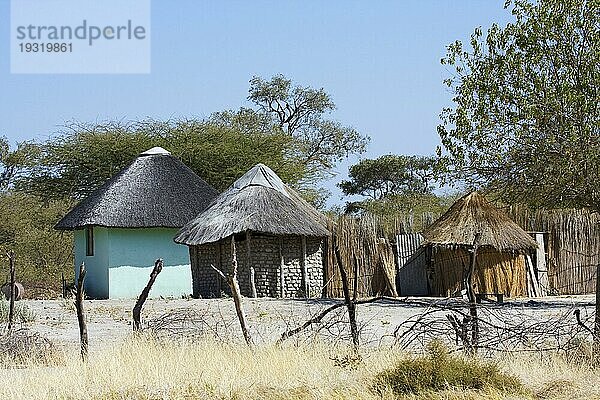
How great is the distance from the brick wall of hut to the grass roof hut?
10.0 ft

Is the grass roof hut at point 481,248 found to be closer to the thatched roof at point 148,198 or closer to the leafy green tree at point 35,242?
the thatched roof at point 148,198

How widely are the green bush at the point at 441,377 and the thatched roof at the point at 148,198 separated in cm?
1838

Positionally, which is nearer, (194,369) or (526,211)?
(194,369)

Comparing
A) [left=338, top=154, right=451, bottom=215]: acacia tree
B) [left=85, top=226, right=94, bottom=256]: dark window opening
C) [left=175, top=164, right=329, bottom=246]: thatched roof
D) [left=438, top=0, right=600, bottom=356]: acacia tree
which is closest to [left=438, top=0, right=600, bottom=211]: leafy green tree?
[left=438, top=0, right=600, bottom=356]: acacia tree

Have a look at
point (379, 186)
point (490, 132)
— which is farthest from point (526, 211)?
point (379, 186)

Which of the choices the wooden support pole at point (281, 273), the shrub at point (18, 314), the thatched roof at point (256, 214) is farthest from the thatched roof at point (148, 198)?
the shrub at point (18, 314)

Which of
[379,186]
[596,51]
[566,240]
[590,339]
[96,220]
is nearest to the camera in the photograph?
[590,339]

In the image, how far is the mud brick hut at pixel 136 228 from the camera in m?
26.5

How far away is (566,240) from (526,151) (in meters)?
6.79

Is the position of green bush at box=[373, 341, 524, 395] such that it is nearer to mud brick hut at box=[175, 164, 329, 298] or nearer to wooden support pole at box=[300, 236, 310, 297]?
mud brick hut at box=[175, 164, 329, 298]

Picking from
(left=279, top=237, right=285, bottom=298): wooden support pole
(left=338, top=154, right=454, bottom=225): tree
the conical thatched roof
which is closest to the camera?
the conical thatched roof

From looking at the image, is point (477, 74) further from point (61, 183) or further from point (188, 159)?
point (61, 183)

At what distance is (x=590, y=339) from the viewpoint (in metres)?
10.3

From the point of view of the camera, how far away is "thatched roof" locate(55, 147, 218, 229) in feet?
87.1
